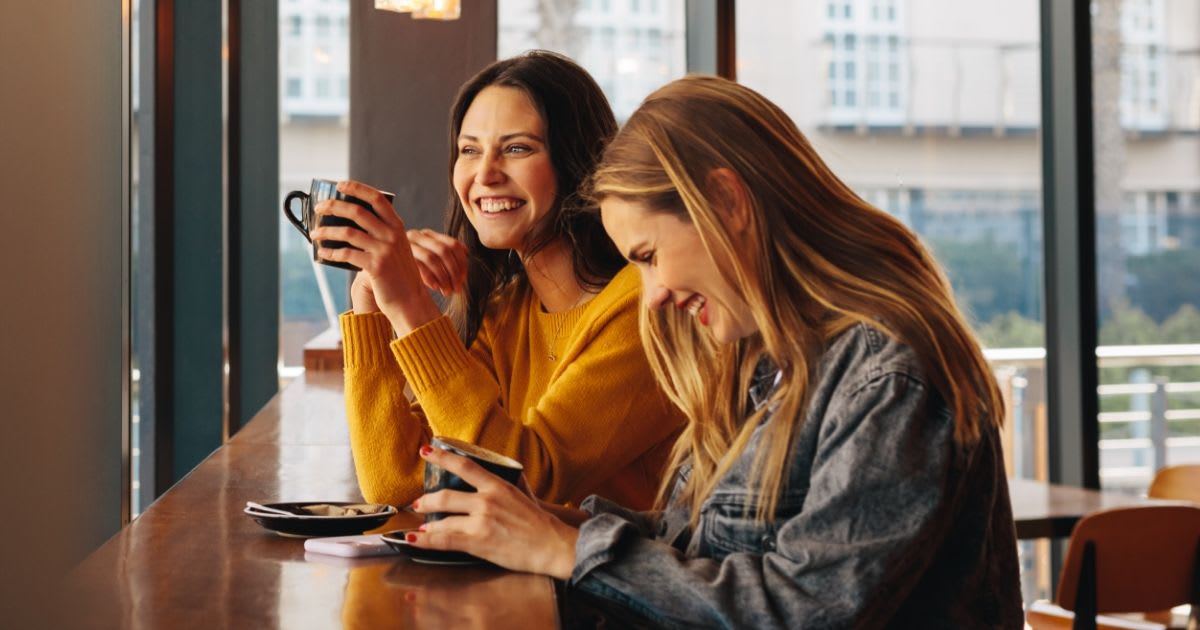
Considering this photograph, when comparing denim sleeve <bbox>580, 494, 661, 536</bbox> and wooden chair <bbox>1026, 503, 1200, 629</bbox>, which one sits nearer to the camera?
denim sleeve <bbox>580, 494, 661, 536</bbox>

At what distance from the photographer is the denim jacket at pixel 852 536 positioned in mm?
1122

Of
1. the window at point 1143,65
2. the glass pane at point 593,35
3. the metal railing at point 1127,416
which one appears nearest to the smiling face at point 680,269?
the glass pane at point 593,35

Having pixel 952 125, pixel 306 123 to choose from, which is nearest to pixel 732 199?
pixel 306 123

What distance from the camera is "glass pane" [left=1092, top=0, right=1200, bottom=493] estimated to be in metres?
4.71

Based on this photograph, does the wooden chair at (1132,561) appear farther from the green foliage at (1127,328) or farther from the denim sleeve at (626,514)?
the green foliage at (1127,328)

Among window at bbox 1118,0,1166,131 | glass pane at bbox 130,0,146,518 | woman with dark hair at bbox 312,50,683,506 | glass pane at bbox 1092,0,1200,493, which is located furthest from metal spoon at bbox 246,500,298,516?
window at bbox 1118,0,1166,131

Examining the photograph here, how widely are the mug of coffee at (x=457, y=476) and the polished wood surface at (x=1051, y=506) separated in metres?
1.86

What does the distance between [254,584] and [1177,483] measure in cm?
322

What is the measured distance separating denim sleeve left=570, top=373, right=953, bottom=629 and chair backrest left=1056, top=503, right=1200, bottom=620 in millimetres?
1894

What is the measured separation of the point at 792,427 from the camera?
124 centimetres

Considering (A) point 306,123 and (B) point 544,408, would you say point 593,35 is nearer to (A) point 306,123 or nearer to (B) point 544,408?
(A) point 306,123

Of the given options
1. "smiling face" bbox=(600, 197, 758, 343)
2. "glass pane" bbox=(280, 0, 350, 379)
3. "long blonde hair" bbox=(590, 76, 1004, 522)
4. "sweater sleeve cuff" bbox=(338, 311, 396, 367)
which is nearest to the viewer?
"long blonde hair" bbox=(590, 76, 1004, 522)

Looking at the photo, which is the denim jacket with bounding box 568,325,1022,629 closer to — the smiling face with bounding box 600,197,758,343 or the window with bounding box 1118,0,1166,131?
the smiling face with bounding box 600,197,758,343

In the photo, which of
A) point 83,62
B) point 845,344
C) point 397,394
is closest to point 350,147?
point 83,62
